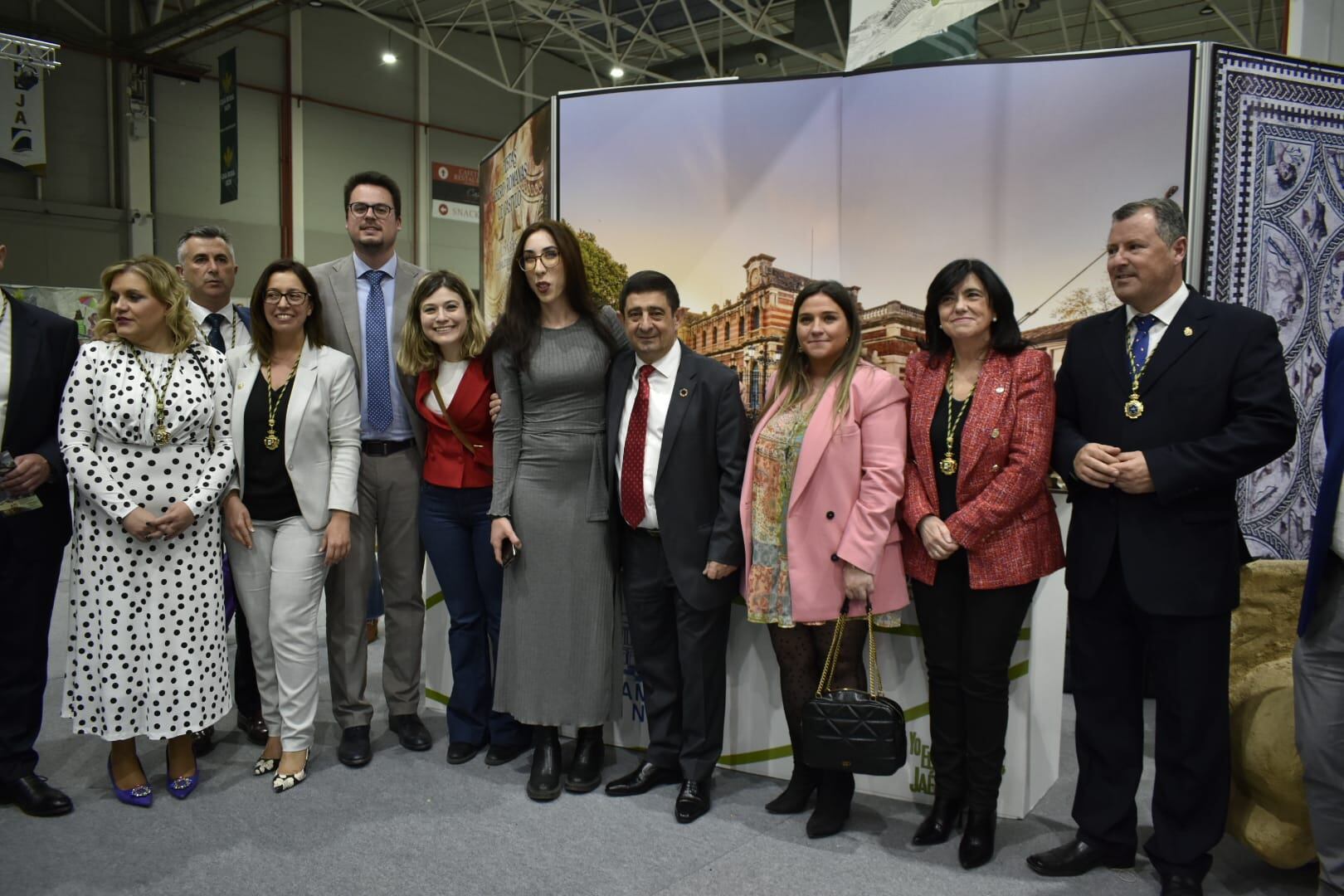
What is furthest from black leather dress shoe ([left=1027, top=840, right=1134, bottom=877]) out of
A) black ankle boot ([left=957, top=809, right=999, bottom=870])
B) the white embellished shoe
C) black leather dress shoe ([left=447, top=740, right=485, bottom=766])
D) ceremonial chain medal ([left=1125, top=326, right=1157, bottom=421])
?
the white embellished shoe

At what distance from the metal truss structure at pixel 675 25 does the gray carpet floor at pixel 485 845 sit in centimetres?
789

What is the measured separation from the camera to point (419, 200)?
47.2 ft

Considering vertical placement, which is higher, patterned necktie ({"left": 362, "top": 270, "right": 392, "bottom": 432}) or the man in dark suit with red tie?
patterned necktie ({"left": 362, "top": 270, "right": 392, "bottom": 432})

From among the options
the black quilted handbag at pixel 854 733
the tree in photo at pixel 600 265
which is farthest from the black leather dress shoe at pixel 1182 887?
the tree in photo at pixel 600 265

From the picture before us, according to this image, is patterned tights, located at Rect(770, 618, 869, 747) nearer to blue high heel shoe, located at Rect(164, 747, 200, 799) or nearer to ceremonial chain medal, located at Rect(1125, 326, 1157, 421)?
ceremonial chain medal, located at Rect(1125, 326, 1157, 421)

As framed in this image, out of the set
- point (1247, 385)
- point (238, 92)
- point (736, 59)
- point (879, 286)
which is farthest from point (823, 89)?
point (238, 92)

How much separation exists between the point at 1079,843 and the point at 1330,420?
Result: 4.21ft

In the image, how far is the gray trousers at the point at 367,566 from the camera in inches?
135

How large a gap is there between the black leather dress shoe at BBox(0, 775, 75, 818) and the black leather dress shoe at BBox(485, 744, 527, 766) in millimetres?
1289

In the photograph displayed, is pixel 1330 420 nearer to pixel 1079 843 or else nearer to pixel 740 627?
pixel 1079 843

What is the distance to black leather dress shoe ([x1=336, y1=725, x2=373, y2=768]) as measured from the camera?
3.37m

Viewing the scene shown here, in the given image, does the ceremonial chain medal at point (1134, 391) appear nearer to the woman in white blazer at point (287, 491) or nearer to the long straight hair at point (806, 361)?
the long straight hair at point (806, 361)

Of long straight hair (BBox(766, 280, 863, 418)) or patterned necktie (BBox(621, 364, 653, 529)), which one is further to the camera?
patterned necktie (BBox(621, 364, 653, 529))

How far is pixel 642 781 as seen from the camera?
10.3 feet
